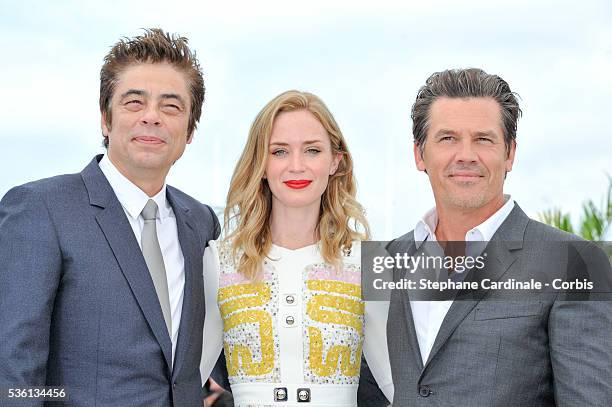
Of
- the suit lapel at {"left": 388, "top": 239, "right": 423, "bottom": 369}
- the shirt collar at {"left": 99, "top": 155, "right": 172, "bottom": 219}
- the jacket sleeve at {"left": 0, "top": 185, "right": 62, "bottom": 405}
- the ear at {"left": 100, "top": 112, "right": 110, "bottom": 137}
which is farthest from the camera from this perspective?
the ear at {"left": 100, "top": 112, "right": 110, "bottom": 137}

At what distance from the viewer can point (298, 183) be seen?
11.5 ft

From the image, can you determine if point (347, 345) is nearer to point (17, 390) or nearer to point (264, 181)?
point (264, 181)

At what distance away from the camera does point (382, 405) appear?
12.1 feet

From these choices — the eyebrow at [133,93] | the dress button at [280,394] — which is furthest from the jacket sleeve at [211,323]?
the eyebrow at [133,93]

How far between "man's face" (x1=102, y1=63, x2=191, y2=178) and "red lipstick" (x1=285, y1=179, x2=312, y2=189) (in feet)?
1.65

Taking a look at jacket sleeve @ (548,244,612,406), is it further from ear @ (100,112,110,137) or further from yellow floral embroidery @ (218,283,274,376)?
ear @ (100,112,110,137)

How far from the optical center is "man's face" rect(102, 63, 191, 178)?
11.1ft

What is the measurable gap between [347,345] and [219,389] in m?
0.71

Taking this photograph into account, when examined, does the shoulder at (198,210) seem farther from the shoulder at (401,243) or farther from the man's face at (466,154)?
the man's face at (466,154)

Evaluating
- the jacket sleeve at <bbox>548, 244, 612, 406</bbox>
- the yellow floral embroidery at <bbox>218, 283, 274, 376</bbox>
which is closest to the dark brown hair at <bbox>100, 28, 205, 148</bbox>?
the yellow floral embroidery at <bbox>218, 283, 274, 376</bbox>

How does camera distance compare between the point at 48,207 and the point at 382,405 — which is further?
the point at 382,405

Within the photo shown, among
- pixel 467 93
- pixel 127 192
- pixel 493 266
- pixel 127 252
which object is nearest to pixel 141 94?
pixel 127 192

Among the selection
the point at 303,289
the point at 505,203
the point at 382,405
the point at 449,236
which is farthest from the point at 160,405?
the point at 505,203

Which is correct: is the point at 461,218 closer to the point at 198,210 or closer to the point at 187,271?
the point at 187,271
